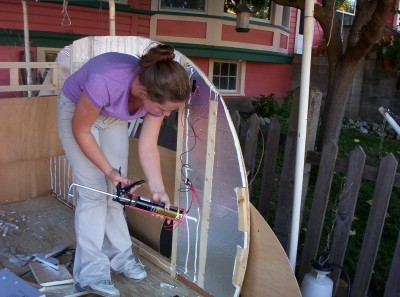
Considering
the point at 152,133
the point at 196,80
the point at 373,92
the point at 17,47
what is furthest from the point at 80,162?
the point at 373,92

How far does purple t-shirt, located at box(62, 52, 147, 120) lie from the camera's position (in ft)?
7.08

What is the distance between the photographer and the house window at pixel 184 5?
28.9 ft

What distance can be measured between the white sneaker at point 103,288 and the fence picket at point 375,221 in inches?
63.8

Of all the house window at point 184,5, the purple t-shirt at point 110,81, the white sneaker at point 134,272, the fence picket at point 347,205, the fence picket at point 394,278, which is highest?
the house window at point 184,5

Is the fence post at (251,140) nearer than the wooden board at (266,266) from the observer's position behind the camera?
No

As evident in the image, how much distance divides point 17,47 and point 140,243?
500 centimetres

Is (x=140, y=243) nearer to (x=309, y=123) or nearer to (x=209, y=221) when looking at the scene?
(x=209, y=221)

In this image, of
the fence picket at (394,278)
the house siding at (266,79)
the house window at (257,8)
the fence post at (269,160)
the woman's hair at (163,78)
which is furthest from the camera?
the house siding at (266,79)

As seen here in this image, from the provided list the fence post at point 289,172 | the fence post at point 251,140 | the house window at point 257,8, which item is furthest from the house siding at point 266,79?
the fence post at point 289,172

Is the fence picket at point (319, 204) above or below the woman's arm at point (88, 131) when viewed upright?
below

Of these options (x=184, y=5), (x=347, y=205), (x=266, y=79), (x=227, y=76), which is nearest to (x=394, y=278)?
(x=347, y=205)

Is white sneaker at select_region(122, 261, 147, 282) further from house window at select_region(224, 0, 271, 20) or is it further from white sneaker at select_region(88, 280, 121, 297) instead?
Result: house window at select_region(224, 0, 271, 20)

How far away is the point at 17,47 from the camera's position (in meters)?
6.96

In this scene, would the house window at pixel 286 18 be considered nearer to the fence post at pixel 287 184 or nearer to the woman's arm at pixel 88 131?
the fence post at pixel 287 184
